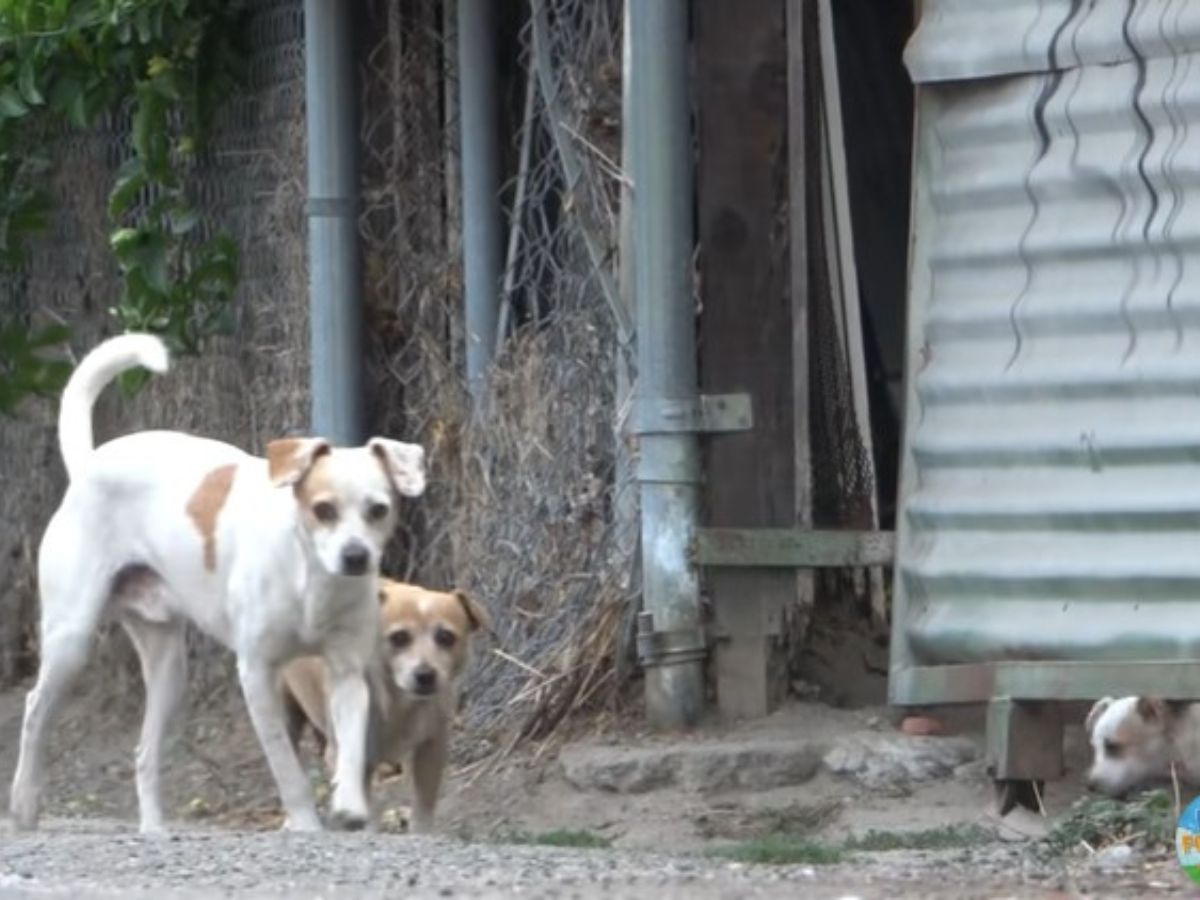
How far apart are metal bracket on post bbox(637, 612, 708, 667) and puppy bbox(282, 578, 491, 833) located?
481 millimetres

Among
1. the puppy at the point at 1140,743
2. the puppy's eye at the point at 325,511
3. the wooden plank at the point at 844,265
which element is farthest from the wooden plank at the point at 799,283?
the puppy's eye at the point at 325,511

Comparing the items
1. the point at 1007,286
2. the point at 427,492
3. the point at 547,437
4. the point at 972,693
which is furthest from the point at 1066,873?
the point at 427,492

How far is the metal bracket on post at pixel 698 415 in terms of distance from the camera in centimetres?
852

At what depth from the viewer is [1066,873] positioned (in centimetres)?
624

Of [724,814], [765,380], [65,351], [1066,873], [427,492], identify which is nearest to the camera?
[1066,873]

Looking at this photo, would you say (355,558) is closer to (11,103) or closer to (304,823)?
(304,823)

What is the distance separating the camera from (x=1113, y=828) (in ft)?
22.2

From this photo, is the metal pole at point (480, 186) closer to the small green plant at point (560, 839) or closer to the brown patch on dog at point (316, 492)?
the brown patch on dog at point (316, 492)

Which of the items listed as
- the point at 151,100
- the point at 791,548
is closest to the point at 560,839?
the point at 791,548

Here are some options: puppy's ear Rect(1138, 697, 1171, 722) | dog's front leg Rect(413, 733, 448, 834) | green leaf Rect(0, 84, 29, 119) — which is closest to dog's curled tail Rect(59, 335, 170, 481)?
dog's front leg Rect(413, 733, 448, 834)

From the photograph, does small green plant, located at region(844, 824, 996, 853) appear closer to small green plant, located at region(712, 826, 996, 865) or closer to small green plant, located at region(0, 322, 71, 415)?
small green plant, located at region(712, 826, 996, 865)

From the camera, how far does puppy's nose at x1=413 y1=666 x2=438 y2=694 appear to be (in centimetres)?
823

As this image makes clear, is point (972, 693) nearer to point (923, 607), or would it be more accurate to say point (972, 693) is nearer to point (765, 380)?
point (923, 607)

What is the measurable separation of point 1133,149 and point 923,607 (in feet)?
4.06
